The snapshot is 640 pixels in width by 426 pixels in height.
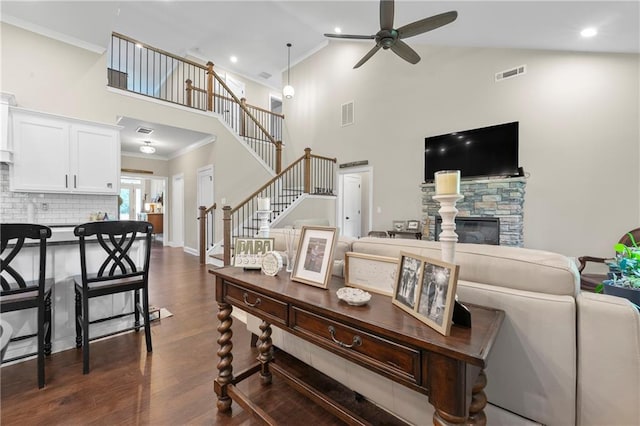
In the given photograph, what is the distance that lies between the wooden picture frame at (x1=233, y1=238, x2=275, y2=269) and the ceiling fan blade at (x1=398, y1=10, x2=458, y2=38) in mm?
2913

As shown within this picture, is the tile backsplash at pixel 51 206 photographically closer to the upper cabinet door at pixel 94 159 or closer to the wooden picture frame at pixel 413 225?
the upper cabinet door at pixel 94 159

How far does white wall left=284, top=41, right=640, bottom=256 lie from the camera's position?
3639mm

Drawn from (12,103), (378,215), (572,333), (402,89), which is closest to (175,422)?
(572,333)

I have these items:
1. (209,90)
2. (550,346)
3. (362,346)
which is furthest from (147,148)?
(550,346)

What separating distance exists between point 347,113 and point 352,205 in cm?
238

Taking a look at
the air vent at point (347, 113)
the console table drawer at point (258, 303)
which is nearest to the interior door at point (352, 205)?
the air vent at point (347, 113)

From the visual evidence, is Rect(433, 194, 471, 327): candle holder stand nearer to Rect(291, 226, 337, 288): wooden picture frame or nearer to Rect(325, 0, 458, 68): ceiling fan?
Rect(291, 226, 337, 288): wooden picture frame

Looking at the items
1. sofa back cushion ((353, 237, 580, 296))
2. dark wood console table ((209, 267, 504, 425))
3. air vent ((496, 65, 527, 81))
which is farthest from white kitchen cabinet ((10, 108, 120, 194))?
air vent ((496, 65, 527, 81))

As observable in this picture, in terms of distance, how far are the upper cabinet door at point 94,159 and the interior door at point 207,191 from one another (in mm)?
2377

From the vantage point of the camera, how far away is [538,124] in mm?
4172

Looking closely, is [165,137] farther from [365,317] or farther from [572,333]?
[572,333]

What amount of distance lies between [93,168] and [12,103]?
1.01 meters

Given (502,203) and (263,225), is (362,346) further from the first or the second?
(502,203)

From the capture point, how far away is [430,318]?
0.87 m
